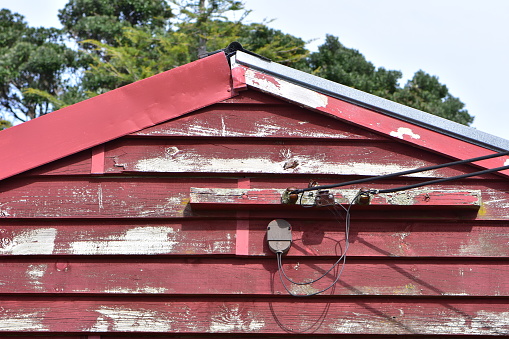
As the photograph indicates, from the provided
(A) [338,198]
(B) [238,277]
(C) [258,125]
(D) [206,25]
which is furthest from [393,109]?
(D) [206,25]

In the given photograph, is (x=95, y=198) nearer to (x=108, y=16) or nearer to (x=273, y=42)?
(x=273, y=42)

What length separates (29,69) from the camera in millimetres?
20734

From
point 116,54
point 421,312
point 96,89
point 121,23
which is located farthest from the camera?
point 121,23

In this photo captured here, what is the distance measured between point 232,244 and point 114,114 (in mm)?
982

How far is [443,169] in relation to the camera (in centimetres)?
335

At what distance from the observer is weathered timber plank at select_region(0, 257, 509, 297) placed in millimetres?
3186

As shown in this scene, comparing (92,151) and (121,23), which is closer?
(92,151)

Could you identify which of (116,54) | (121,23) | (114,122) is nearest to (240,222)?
(114,122)

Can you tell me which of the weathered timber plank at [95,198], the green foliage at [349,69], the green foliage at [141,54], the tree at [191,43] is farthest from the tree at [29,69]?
the weathered timber plank at [95,198]

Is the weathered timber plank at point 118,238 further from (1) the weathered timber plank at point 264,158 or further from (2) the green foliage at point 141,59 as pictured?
(2) the green foliage at point 141,59

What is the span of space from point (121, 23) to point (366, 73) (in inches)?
352

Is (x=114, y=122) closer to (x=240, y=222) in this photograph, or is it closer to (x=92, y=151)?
(x=92, y=151)

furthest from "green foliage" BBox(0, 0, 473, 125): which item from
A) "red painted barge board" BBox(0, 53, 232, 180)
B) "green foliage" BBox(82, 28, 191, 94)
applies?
"red painted barge board" BBox(0, 53, 232, 180)

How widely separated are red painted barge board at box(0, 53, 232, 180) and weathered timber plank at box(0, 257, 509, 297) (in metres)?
0.59
